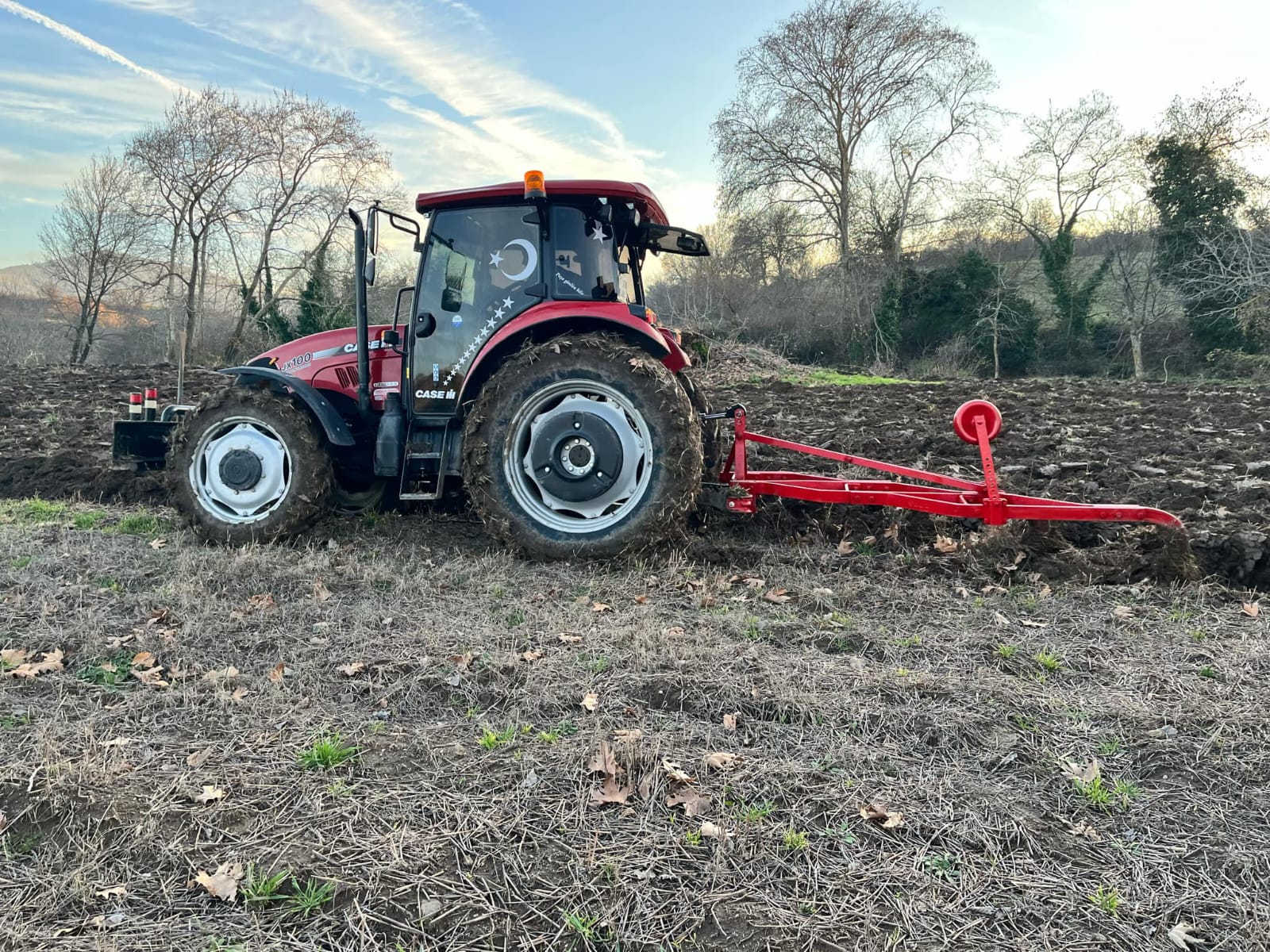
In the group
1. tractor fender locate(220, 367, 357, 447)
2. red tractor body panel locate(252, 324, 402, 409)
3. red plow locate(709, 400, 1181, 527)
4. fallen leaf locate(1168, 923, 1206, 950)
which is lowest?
fallen leaf locate(1168, 923, 1206, 950)

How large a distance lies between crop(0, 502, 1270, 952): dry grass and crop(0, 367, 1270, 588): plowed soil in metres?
0.46

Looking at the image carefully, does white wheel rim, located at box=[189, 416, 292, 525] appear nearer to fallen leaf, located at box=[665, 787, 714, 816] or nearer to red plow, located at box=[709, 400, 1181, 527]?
red plow, located at box=[709, 400, 1181, 527]

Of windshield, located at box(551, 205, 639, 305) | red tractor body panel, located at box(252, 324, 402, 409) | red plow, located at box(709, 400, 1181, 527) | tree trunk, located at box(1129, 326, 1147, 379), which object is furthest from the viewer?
tree trunk, located at box(1129, 326, 1147, 379)

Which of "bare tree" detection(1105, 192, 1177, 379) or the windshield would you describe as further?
"bare tree" detection(1105, 192, 1177, 379)

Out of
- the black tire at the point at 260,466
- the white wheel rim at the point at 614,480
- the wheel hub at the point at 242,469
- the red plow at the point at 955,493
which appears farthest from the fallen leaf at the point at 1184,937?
the wheel hub at the point at 242,469

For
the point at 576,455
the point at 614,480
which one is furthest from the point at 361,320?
the point at 614,480

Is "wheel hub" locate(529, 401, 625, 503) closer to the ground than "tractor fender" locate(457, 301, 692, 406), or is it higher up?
closer to the ground

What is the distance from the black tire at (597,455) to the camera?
174 inches

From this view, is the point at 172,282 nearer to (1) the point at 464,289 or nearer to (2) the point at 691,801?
(1) the point at 464,289

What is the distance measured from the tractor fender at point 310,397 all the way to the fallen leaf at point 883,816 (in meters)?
3.89

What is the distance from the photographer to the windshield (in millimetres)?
4812

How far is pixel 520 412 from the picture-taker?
15.1 ft

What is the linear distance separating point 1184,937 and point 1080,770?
0.64 m

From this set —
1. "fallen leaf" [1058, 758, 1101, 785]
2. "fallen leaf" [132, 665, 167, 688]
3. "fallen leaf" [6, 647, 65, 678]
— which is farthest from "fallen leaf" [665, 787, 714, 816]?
"fallen leaf" [6, 647, 65, 678]
